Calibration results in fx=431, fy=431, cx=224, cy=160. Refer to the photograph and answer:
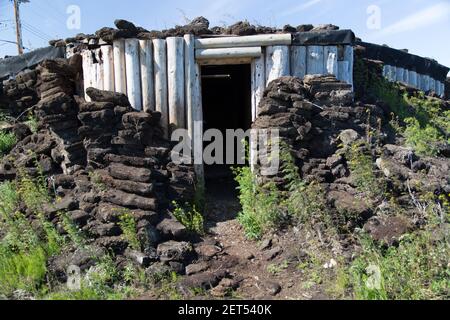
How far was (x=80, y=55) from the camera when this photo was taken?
8266mm

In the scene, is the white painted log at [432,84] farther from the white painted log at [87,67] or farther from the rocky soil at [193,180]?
the white painted log at [87,67]

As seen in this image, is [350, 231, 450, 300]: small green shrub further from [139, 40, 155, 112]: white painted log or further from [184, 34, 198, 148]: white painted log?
[139, 40, 155, 112]: white painted log

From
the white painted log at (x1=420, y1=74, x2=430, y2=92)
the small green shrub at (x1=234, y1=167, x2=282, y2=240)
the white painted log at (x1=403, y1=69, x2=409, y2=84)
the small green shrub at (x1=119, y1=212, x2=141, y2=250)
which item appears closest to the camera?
the small green shrub at (x1=119, y1=212, x2=141, y2=250)

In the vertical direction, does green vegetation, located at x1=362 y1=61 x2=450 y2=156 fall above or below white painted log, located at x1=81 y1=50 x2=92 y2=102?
below

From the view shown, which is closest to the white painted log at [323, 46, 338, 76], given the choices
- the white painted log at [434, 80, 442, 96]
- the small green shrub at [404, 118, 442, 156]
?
the small green shrub at [404, 118, 442, 156]

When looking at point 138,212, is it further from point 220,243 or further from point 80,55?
point 80,55

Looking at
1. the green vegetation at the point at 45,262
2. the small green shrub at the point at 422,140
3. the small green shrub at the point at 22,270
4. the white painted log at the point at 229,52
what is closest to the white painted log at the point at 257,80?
the white painted log at the point at 229,52

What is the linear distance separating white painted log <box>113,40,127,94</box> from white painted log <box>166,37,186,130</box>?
83cm

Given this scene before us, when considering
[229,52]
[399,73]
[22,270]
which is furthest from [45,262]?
[399,73]

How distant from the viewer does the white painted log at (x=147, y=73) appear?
7.62m

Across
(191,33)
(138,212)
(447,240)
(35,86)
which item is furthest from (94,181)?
(447,240)

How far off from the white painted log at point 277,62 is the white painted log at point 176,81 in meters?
1.53

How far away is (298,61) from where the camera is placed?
7.71 m

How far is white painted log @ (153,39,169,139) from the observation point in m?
7.58
